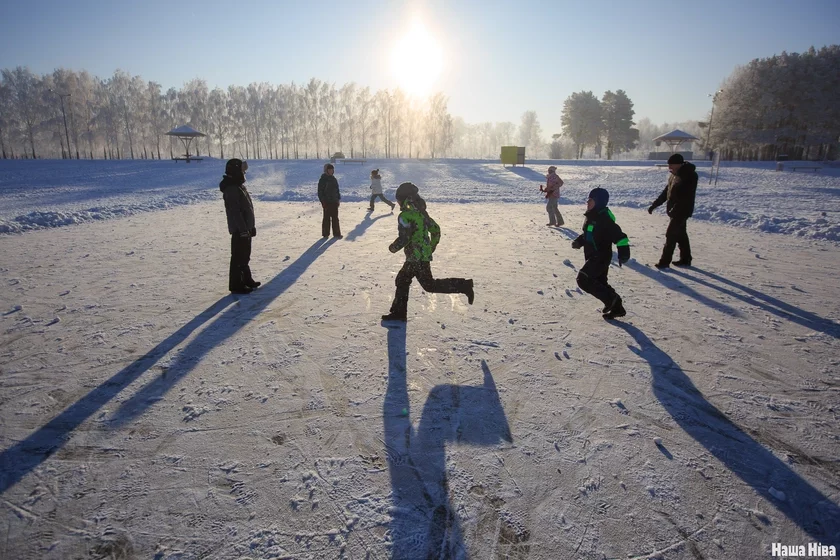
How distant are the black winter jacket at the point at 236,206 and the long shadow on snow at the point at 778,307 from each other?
703 cm

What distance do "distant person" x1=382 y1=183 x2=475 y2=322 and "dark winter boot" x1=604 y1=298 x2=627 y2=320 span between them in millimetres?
1698

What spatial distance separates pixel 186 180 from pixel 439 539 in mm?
30229

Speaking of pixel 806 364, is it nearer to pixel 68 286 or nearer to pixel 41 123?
pixel 68 286

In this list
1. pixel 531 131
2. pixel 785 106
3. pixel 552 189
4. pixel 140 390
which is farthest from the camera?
pixel 531 131

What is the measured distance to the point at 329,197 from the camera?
377 inches

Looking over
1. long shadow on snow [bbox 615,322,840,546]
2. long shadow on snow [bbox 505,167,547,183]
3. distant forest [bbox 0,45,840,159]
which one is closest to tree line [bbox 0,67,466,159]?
distant forest [bbox 0,45,840,159]

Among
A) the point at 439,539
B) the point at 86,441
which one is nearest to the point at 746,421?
the point at 439,539

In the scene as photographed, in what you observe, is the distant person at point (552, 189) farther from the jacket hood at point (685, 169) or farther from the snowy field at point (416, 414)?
the snowy field at point (416, 414)

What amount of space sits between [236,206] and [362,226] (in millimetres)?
6089

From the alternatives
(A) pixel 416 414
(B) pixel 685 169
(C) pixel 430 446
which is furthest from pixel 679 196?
(C) pixel 430 446

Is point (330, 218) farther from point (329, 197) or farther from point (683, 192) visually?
point (683, 192)

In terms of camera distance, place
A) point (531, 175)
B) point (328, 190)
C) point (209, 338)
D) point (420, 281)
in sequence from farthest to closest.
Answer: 1. point (531, 175)
2. point (328, 190)
3. point (420, 281)
4. point (209, 338)

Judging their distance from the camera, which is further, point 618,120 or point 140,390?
point 618,120

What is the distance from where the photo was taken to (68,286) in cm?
618
